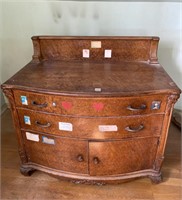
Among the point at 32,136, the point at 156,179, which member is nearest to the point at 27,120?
the point at 32,136

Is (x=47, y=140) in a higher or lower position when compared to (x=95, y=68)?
lower

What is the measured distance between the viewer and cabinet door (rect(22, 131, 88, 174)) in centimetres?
120

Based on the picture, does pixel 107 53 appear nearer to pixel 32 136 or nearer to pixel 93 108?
pixel 93 108

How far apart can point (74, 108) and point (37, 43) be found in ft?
2.08

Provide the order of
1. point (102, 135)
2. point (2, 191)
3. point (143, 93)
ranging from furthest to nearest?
point (2, 191), point (102, 135), point (143, 93)

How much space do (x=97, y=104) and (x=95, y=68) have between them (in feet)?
1.22

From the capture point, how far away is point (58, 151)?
4.09 feet

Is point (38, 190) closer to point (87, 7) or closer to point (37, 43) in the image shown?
point (37, 43)

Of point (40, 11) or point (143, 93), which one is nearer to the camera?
point (143, 93)

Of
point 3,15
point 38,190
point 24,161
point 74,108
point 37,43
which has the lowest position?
point 38,190

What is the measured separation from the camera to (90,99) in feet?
3.41

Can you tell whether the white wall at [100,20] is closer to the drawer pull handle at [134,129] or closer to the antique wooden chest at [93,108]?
the antique wooden chest at [93,108]

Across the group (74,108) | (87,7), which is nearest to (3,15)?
(87,7)

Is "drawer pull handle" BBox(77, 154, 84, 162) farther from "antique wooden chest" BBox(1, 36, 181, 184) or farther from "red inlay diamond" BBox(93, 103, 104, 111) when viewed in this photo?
"red inlay diamond" BBox(93, 103, 104, 111)
